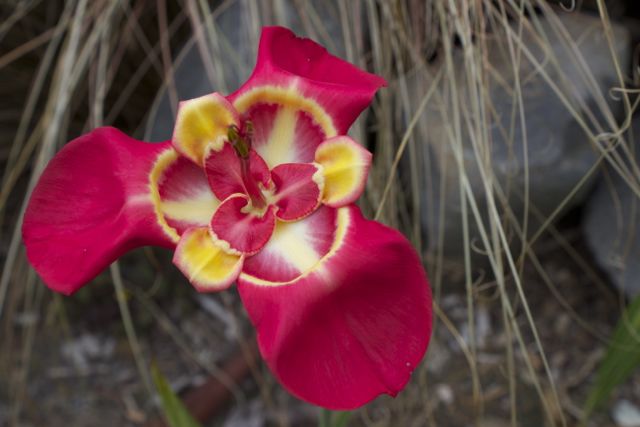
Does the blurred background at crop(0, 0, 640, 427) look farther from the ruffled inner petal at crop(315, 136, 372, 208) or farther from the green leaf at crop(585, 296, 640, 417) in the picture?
the ruffled inner petal at crop(315, 136, 372, 208)

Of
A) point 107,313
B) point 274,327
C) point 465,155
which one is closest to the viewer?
point 274,327

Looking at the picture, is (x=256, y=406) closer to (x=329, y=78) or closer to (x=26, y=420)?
(x=26, y=420)

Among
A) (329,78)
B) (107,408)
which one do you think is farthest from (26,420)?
(329,78)

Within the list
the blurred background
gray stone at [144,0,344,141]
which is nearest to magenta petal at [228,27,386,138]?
the blurred background

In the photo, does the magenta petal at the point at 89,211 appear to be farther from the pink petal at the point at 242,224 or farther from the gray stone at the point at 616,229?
the gray stone at the point at 616,229

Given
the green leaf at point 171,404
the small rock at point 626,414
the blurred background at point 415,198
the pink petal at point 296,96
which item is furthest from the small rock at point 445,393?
the pink petal at point 296,96

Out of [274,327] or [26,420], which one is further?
[26,420]
